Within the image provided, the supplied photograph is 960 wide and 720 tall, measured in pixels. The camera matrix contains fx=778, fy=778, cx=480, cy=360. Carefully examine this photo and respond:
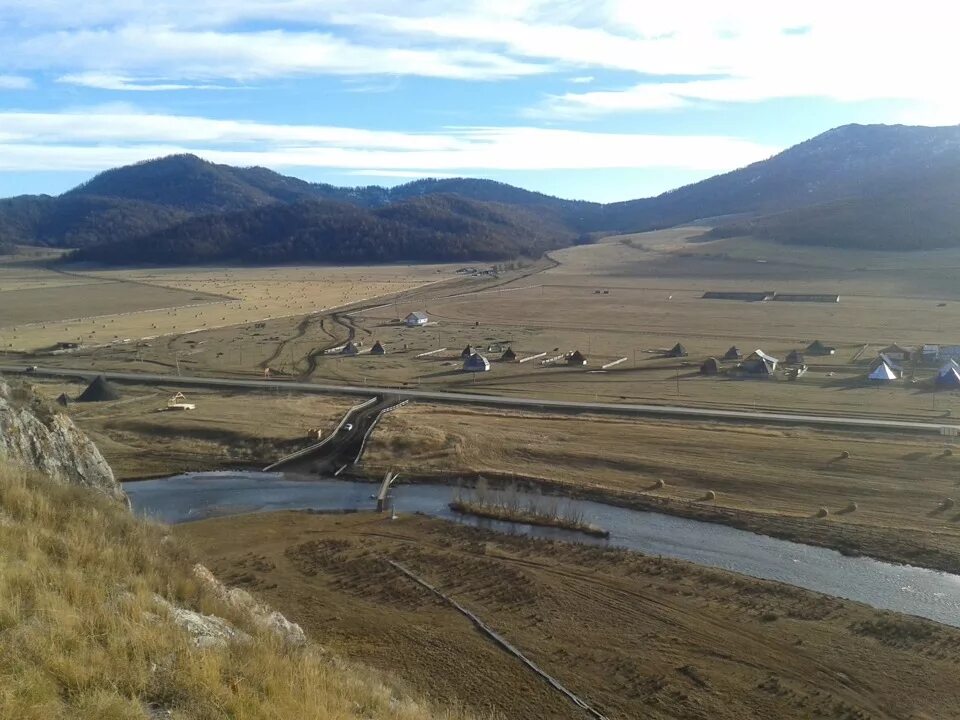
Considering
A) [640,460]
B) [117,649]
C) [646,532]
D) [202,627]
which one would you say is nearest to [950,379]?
[640,460]

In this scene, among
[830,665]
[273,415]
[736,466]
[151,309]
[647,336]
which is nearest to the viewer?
[830,665]

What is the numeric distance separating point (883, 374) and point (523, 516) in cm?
3231

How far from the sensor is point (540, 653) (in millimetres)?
19828

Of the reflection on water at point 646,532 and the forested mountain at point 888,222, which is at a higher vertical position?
the forested mountain at point 888,222

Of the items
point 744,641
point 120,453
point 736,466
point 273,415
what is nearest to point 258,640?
point 744,641

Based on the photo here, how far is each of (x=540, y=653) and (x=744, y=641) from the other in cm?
547

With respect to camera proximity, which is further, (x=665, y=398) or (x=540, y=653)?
(x=665, y=398)

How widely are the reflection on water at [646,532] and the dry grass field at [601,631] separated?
5.21 feet

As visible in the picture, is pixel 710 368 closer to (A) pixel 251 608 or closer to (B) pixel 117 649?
(A) pixel 251 608

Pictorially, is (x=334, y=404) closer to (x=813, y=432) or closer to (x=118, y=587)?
(x=813, y=432)

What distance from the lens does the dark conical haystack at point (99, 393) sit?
49438 mm

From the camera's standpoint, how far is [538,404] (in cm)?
4675

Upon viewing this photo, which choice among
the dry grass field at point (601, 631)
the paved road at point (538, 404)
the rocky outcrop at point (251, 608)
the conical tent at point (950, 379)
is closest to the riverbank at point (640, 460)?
the paved road at point (538, 404)

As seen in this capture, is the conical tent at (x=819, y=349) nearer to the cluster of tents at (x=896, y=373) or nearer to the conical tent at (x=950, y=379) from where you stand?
the cluster of tents at (x=896, y=373)
